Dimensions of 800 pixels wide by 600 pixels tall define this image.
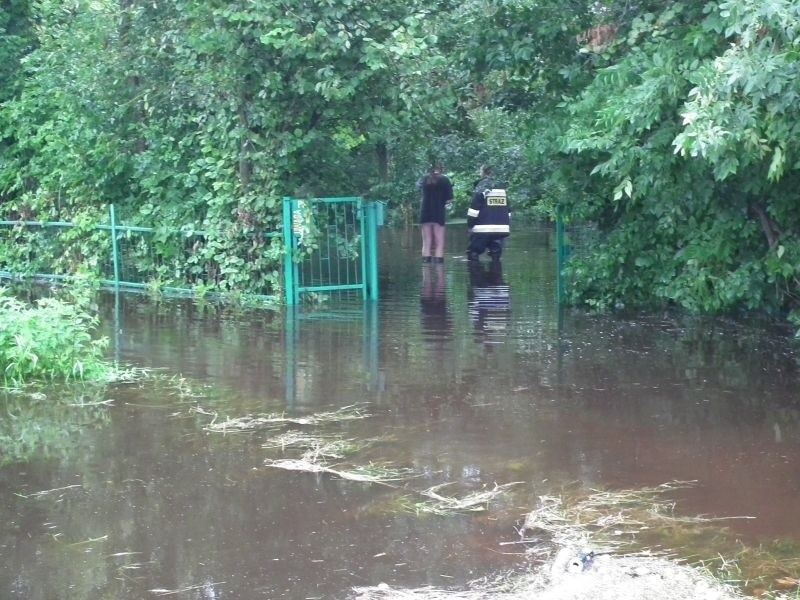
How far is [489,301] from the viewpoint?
585 inches

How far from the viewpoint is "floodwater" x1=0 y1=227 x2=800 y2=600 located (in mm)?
5773

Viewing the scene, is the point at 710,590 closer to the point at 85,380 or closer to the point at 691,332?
the point at 85,380

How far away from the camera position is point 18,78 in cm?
1789

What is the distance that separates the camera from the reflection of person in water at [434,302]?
1269 centimetres

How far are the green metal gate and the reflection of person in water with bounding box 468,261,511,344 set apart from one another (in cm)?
155

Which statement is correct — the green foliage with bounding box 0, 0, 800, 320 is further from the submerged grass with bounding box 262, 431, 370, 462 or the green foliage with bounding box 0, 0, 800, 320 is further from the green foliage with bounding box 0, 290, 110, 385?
the green foliage with bounding box 0, 290, 110, 385

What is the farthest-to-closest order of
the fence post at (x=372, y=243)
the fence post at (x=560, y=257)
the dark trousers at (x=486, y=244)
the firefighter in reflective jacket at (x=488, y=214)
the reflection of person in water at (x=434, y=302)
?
the dark trousers at (x=486, y=244) → the firefighter in reflective jacket at (x=488, y=214) → the fence post at (x=372, y=243) → the fence post at (x=560, y=257) → the reflection of person in water at (x=434, y=302)

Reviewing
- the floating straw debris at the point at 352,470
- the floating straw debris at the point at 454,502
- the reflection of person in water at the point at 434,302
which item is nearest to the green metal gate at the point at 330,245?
the reflection of person in water at the point at 434,302

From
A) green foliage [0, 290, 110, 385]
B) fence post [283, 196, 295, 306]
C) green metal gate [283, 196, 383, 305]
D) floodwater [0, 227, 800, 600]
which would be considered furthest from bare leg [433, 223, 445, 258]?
green foliage [0, 290, 110, 385]

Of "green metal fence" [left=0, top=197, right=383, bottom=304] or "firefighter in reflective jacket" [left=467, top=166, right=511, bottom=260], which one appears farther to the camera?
"firefighter in reflective jacket" [left=467, top=166, right=511, bottom=260]

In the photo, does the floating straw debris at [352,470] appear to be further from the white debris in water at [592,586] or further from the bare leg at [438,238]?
the bare leg at [438,238]

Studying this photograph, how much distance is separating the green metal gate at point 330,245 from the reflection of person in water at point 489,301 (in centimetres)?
155

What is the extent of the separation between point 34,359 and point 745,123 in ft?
20.3

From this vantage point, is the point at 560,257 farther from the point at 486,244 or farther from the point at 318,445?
the point at 318,445
